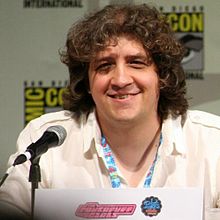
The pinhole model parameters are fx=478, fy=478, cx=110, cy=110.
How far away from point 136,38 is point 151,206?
586 millimetres

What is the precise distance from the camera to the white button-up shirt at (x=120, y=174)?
143 cm

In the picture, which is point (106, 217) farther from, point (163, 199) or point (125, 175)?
point (125, 175)

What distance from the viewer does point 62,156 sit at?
1.53 m

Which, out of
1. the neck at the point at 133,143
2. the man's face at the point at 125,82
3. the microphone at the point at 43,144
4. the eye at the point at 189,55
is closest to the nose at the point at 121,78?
the man's face at the point at 125,82

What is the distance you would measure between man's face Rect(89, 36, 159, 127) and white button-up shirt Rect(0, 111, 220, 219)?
120mm

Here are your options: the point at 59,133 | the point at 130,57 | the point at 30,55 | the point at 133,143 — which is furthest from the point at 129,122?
the point at 30,55

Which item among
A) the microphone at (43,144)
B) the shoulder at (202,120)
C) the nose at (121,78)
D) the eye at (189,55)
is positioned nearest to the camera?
the microphone at (43,144)

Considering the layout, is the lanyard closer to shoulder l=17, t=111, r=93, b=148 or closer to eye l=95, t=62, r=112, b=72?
shoulder l=17, t=111, r=93, b=148

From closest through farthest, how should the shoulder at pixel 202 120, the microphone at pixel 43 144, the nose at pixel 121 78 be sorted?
the microphone at pixel 43 144 < the nose at pixel 121 78 < the shoulder at pixel 202 120

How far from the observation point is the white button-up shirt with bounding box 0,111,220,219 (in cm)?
143

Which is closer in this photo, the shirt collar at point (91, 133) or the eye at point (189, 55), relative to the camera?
the shirt collar at point (91, 133)

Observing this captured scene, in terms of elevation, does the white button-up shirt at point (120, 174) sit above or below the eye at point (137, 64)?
below

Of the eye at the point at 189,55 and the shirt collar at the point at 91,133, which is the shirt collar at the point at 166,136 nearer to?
the shirt collar at the point at 91,133

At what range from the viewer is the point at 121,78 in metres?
1.41
